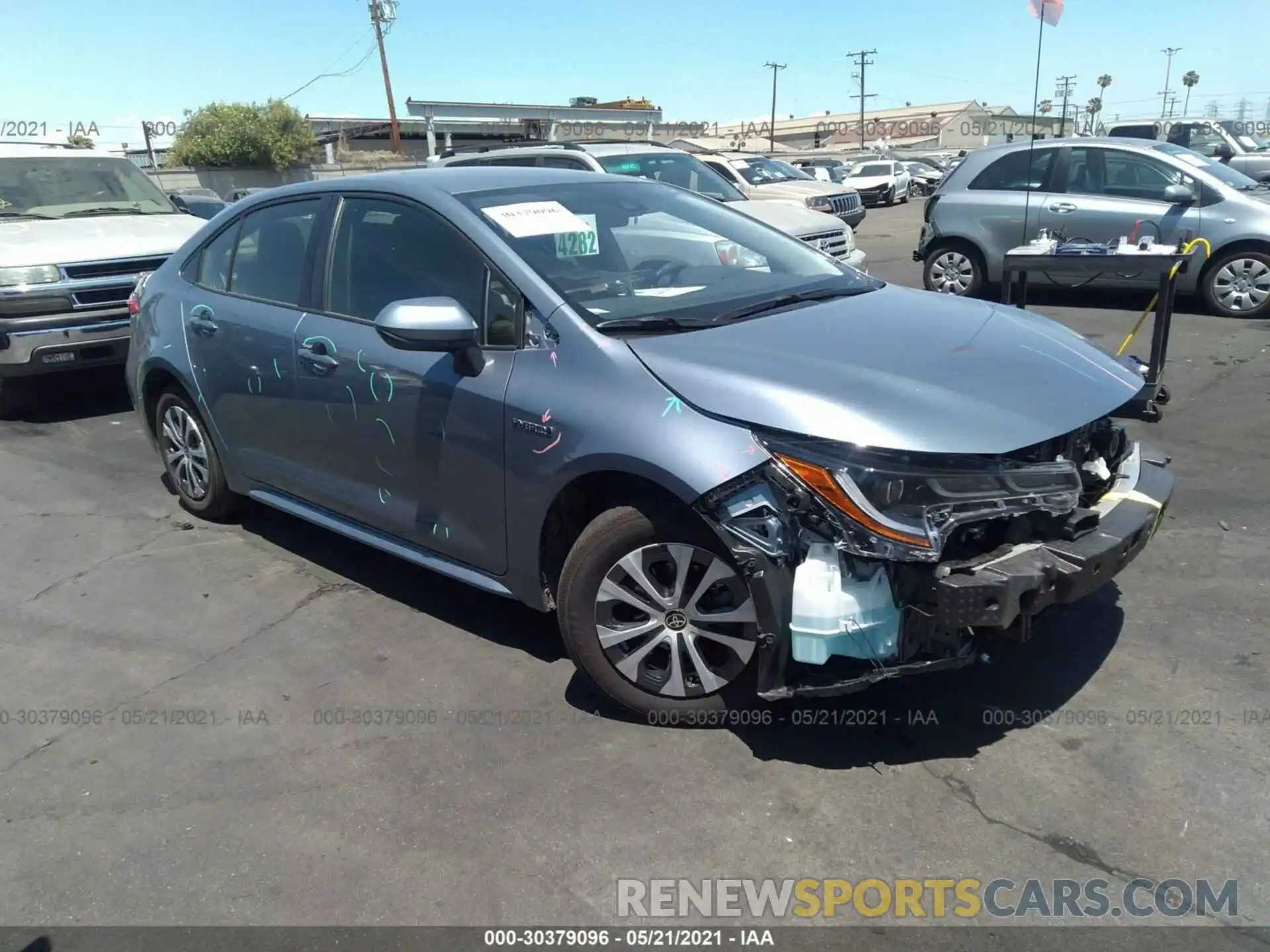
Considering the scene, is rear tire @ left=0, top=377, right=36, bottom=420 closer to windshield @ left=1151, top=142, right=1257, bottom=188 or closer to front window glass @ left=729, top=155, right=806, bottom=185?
windshield @ left=1151, top=142, right=1257, bottom=188

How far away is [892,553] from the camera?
277 cm

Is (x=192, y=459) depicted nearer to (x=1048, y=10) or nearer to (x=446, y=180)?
(x=446, y=180)

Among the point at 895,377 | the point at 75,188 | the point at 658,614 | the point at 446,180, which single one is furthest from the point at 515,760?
the point at 75,188

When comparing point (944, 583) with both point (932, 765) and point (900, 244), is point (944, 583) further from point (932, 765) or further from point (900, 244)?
point (900, 244)

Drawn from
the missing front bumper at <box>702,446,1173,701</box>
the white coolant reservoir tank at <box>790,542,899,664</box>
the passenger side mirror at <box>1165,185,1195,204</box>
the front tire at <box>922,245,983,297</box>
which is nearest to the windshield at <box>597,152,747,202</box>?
the front tire at <box>922,245,983,297</box>

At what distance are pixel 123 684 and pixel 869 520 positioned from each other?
9.59 ft

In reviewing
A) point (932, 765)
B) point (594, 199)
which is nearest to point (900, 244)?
point (594, 199)

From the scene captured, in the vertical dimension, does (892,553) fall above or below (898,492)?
below

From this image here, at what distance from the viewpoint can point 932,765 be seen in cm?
308

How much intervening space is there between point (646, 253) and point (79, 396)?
6.56 meters

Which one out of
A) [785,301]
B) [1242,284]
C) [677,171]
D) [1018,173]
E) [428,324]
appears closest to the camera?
[428,324]

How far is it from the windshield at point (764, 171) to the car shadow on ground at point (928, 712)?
→ 14.5 metres

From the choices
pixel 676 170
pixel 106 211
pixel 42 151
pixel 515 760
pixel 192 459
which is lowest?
pixel 515 760

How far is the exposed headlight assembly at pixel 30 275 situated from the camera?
23.1 feet
